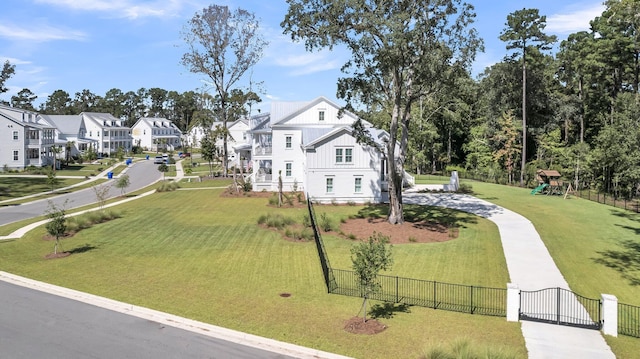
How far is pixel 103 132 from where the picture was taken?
348 feet

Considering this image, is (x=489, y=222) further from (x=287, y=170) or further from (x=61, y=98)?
(x=61, y=98)

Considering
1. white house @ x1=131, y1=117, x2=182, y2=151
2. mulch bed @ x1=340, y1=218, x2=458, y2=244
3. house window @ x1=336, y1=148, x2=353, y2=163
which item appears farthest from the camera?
white house @ x1=131, y1=117, x2=182, y2=151

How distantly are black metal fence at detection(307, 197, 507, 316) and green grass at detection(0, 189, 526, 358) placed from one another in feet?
1.90

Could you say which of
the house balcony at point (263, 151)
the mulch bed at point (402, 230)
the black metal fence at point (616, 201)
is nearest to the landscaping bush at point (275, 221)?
the mulch bed at point (402, 230)

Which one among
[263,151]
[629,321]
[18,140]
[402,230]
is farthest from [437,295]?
[18,140]

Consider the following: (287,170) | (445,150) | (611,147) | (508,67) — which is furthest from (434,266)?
(445,150)

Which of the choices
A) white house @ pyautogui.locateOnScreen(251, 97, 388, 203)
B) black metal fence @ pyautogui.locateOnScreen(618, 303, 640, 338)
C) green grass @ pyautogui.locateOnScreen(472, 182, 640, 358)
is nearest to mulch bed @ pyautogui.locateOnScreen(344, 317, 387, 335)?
green grass @ pyautogui.locateOnScreen(472, 182, 640, 358)

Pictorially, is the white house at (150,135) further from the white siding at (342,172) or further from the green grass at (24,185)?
the white siding at (342,172)

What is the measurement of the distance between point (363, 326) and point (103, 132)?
339 ft

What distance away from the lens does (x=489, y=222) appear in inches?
1348

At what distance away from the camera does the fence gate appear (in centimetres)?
1672

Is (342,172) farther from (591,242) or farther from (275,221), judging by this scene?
(591,242)

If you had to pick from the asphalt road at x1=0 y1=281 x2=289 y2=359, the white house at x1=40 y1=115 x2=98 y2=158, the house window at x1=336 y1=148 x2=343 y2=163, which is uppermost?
the white house at x1=40 y1=115 x2=98 y2=158

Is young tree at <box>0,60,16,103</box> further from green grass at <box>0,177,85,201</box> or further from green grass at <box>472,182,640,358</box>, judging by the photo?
green grass at <box>472,182,640,358</box>
